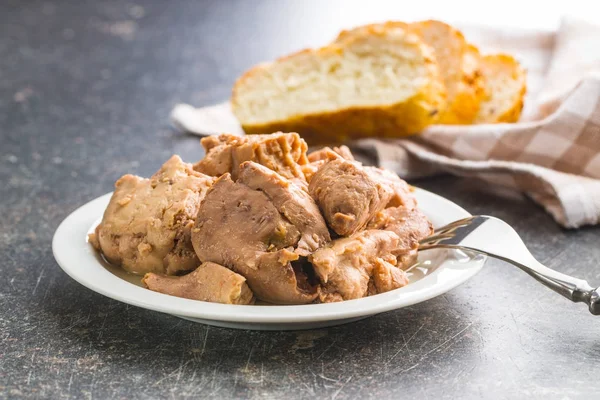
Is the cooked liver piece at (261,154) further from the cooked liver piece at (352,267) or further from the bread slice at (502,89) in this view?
the bread slice at (502,89)

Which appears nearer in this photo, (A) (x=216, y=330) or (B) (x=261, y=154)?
(A) (x=216, y=330)

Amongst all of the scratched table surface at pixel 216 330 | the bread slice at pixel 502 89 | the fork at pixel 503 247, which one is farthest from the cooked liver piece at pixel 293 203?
the bread slice at pixel 502 89

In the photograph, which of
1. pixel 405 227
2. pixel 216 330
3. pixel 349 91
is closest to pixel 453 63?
pixel 349 91

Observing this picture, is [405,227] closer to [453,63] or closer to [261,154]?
[261,154]

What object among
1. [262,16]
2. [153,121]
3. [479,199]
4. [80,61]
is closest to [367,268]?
[479,199]

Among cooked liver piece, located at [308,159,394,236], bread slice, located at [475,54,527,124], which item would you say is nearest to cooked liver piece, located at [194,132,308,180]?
cooked liver piece, located at [308,159,394,236]
